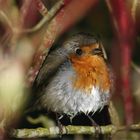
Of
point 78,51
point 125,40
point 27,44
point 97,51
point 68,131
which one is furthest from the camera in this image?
point 78,51

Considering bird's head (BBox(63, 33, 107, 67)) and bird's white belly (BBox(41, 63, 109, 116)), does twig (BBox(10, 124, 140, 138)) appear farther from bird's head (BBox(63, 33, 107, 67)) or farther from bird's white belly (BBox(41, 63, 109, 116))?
bird's head (BBox(63, 33, 107, 67))

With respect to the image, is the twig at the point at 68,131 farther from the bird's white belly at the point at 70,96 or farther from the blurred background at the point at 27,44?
the blurred background at the point at 27,44

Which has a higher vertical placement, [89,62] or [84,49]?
[84,49]

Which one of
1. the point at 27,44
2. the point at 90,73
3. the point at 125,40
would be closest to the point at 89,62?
the point at 90,73

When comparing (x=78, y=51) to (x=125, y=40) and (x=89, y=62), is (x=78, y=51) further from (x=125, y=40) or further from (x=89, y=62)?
(x=125, y=40)

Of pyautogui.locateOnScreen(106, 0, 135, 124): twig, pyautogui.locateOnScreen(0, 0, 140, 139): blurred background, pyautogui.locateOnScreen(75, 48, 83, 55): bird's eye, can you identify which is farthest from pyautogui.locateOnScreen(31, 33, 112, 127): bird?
pyautogui.locateOnScreen(106, 0, 135, 124): twig

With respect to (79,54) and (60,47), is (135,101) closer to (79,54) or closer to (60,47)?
(79,54)

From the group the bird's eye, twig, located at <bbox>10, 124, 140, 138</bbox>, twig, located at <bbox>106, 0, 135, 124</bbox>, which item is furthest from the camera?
the bird's eye
